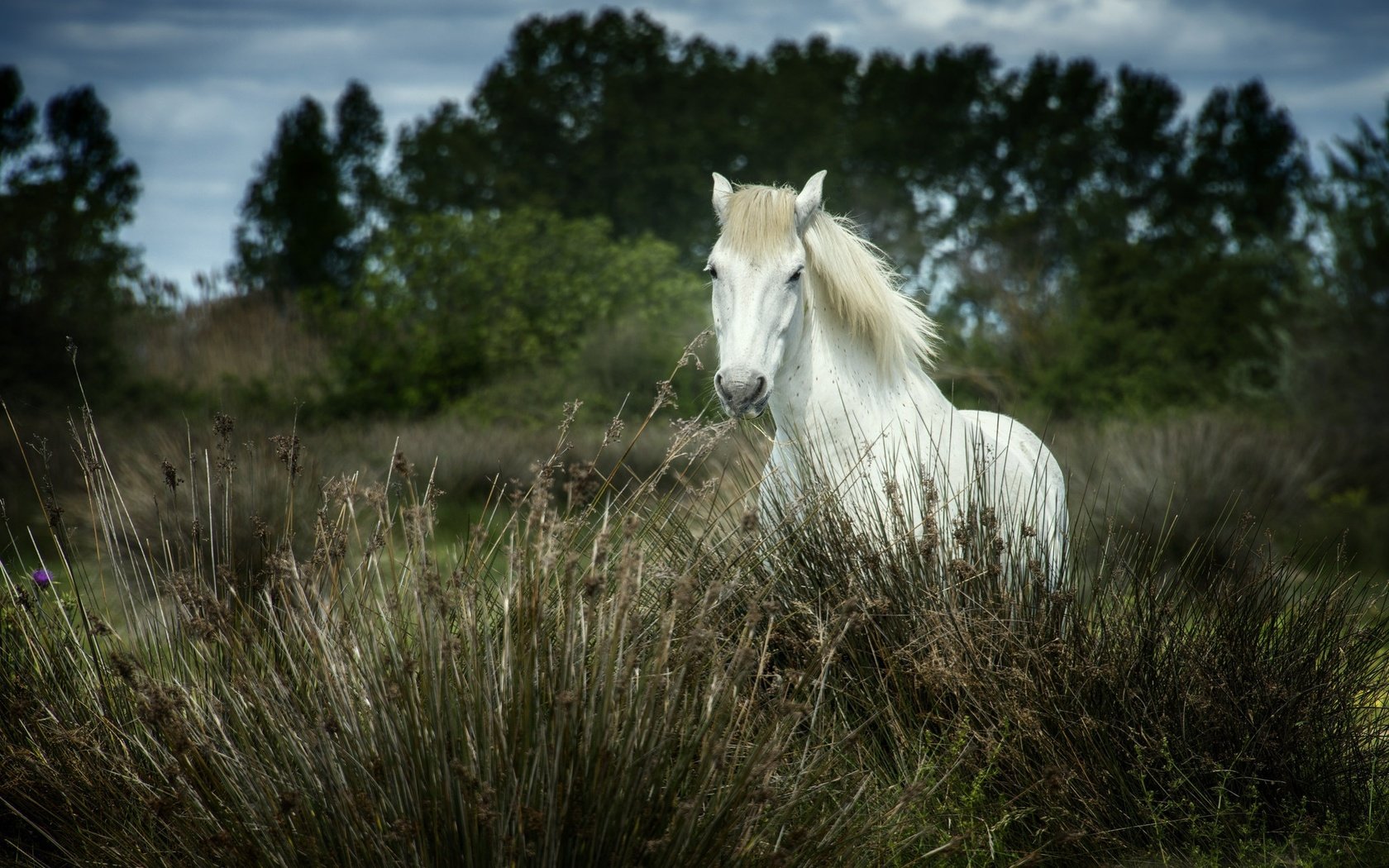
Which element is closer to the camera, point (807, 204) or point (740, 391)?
point (740, 391)

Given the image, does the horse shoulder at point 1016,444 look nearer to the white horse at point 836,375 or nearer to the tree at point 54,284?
the white horse at point 836,375

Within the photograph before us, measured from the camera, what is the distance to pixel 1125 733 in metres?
2.91

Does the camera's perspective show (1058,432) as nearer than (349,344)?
Yes

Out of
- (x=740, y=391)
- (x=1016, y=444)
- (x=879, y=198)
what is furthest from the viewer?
(x=879, y=198)

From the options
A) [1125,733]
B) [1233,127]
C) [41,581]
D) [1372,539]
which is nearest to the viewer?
[1125,733]

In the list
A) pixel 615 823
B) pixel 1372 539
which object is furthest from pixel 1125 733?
pixel 1372 539

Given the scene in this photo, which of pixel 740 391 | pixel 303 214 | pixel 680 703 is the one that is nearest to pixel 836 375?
pixel 740 391

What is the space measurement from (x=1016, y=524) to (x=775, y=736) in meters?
1.72

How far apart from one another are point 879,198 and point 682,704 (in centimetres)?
2842

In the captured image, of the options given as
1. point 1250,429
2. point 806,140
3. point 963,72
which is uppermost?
point 963,72

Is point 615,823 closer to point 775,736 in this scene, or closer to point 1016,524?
point 775,736

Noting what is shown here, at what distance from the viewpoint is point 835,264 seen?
377cm

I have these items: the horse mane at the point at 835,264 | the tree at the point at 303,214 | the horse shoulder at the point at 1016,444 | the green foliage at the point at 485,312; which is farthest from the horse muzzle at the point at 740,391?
the tree at the point at 303,214

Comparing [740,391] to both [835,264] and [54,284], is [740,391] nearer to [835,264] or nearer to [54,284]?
[835,264]
